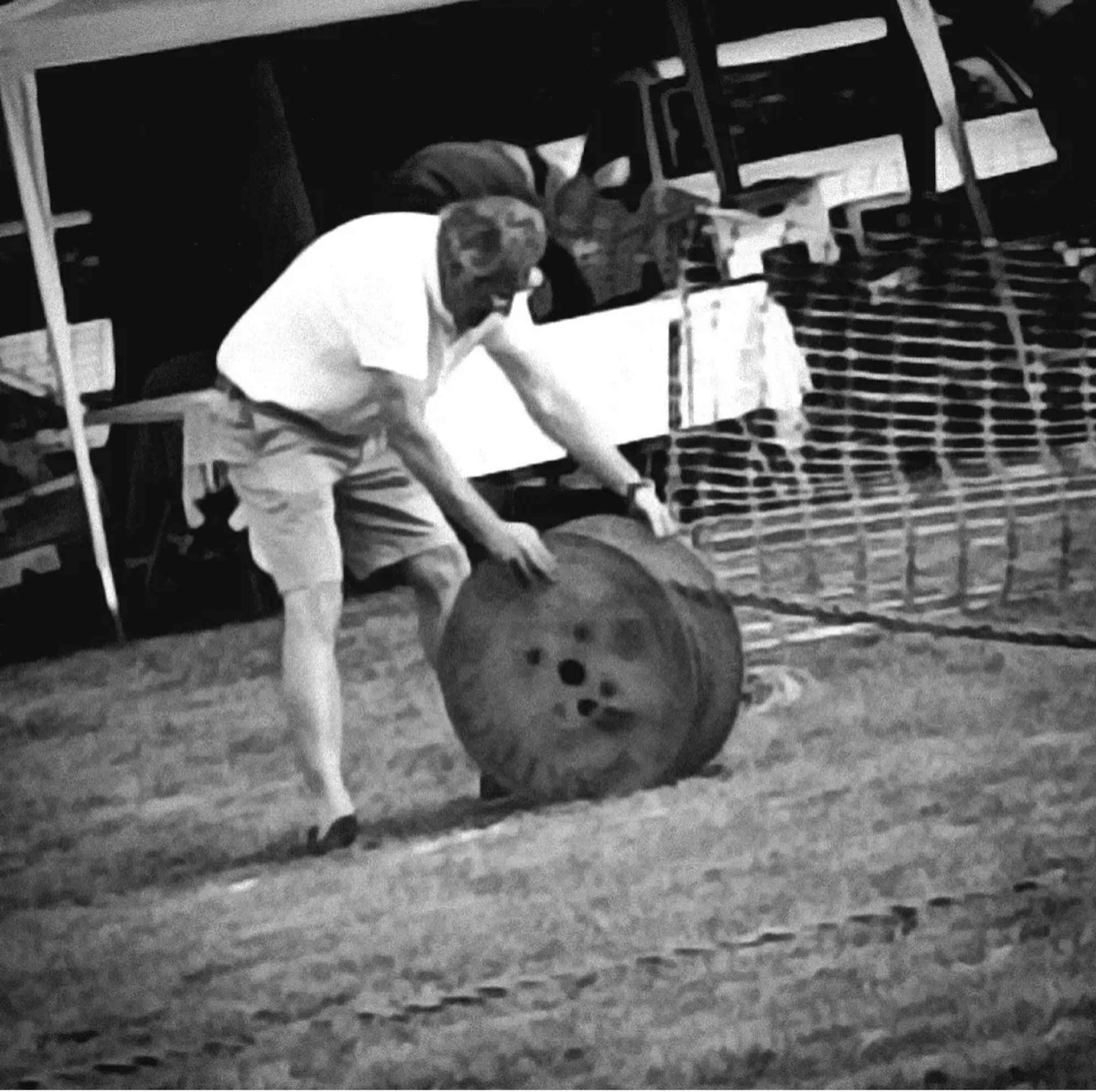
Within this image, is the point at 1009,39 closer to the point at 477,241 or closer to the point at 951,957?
the point at 477,241

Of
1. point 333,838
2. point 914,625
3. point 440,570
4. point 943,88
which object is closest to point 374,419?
point 440,570

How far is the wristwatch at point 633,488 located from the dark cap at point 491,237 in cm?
39

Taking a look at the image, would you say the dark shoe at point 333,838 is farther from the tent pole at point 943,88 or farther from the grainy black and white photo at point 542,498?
the tent pole at point 943,88

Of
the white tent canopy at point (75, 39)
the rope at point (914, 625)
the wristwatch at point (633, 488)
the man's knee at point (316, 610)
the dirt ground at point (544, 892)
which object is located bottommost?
the dirt ground at point (544, 892)

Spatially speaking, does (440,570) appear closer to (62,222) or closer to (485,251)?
(485,251)

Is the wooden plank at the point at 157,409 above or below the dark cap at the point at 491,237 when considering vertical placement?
below

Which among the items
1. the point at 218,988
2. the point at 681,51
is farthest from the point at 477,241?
the point at 218,988

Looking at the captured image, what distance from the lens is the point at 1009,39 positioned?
10.4 ft

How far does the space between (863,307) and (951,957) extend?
1080 mm

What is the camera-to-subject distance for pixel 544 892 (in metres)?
3.09

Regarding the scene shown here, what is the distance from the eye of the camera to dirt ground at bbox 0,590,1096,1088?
10.0 feet

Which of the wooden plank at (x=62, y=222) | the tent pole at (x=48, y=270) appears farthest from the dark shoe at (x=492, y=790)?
the wooden plank at (x=62, y=222)

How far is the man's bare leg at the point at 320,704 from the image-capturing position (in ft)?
10.2

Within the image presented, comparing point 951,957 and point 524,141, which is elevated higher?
point 524,141
